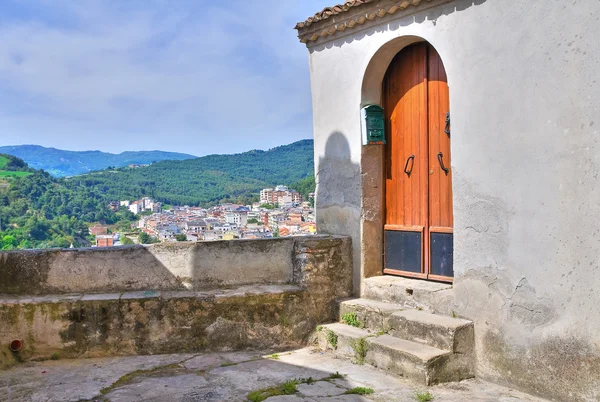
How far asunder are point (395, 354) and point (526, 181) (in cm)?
181

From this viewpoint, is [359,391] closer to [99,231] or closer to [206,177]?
[99,231]

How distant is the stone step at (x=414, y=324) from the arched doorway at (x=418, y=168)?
0.56 m

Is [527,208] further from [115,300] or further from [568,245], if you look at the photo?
[115,300]

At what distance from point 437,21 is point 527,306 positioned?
2677 mm

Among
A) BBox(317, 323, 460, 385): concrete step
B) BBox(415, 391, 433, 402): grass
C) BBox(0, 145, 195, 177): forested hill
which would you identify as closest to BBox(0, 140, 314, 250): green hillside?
BBox(317, 323, 460, 385): concrete step

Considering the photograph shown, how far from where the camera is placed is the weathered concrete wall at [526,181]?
12.0 ft

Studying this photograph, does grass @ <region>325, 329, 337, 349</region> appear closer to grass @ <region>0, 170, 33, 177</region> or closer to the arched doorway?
the arched doorway

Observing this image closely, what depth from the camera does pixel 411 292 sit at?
5.02m

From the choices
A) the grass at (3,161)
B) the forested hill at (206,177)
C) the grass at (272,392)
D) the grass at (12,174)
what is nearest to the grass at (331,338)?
the grass at (272,392)

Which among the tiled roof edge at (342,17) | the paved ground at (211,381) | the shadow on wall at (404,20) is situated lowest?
the paved ground at (211,381)

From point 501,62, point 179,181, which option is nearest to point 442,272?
point 501,62

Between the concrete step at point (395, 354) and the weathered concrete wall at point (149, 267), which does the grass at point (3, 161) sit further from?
the concrete step at point (395, 354)

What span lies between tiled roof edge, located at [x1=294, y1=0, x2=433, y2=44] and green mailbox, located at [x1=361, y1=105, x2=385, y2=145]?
0.93m

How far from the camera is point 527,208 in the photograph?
402 cm
